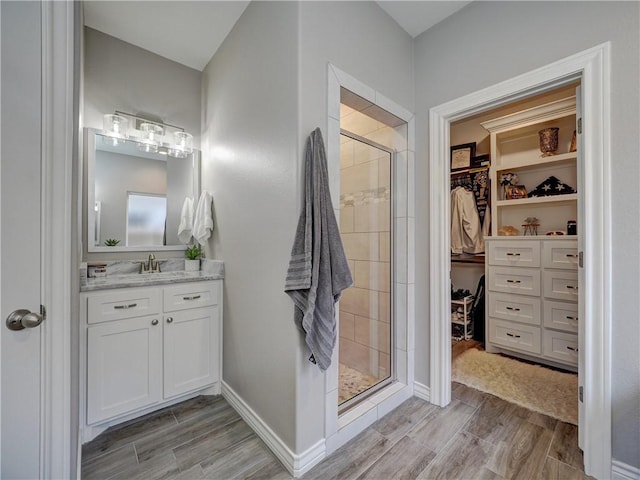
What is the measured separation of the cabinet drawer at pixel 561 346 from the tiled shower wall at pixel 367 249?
5.20ft

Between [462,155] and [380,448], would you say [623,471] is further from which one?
[462,155]

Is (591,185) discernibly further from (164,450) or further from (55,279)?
(164,450)

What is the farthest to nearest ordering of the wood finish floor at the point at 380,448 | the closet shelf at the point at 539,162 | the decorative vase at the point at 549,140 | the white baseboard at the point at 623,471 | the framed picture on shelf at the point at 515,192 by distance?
the framed picture on shelf at the point at 515,192 < the decorative vase at the point at 549,140 < the closet shelf at the point at 539,162 < the wood finish floor at the point at 380,448 < the white baseboard at the point at 623,471

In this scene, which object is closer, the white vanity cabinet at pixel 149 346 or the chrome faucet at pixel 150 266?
the white vanity cabinet at pixel 149 346

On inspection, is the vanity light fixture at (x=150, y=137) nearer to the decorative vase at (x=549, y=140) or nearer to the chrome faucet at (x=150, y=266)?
the chrome faucet at (x=150, y=266)

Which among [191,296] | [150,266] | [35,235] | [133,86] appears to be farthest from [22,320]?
[133,86]

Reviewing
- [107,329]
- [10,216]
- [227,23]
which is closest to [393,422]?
[107,329]

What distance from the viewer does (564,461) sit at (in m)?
1.45

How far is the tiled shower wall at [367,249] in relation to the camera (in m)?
2.16

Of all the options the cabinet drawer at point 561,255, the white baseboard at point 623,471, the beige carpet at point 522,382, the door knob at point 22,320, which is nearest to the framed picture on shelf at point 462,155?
the cabinet drawer at point 561,255

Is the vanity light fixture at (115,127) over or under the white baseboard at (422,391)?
over

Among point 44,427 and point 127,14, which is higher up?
point 127,14

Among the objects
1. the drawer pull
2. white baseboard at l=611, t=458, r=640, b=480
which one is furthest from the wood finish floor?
the drawer pull

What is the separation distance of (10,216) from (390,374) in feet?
7.43
